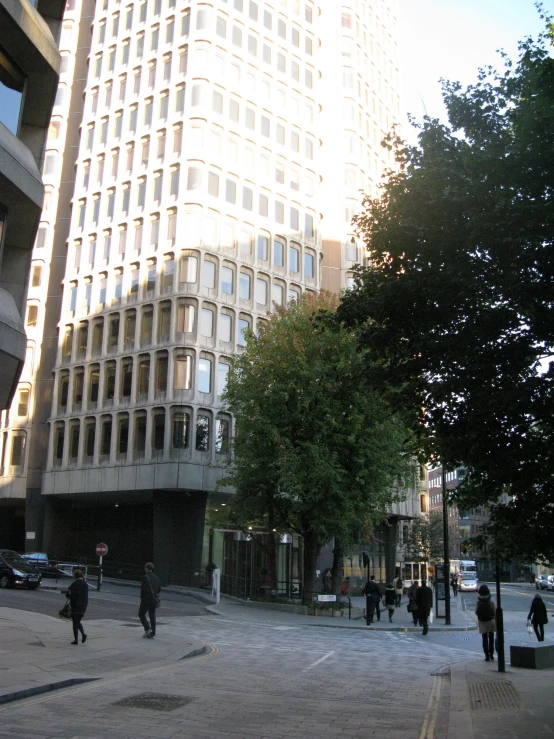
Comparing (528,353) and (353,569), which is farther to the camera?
(353,569)

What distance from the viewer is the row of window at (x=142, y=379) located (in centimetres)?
4478

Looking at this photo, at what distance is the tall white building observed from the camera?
4525 centimetres

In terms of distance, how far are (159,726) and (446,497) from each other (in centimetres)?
693

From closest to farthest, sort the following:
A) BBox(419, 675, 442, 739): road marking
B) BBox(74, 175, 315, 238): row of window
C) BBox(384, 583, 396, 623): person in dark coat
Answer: BBox(419, 675, 442, 739): road marking
BBox(384, 583, 396, 623): person in dark coat
BBox(74, 175, 315, 238): row of window

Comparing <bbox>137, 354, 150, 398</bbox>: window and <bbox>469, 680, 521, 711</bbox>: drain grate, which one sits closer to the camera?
<bbox>469, 680, 521, 711</bbox>: drain grate

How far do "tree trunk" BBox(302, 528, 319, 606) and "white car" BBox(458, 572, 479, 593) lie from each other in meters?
42.6

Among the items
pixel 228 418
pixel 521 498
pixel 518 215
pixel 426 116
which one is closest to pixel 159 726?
pixel 521 498

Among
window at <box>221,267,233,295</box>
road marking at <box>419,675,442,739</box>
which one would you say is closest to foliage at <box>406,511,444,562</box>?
window at <box>221,267,233,295</box>

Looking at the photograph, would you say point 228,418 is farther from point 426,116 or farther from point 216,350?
point 426,116

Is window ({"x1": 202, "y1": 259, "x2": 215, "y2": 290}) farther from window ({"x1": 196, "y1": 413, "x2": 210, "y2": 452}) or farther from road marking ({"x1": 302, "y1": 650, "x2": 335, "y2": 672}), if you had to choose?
road marking ({"x1": 302, "y1": 650, "x2": 335, "y2": 672})

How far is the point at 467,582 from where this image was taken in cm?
7362

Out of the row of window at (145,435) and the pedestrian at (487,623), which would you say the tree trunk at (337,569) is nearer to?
the row of window at (145,435)

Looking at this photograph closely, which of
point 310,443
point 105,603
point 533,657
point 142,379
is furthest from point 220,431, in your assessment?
point 533,657

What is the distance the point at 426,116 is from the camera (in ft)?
44.1
